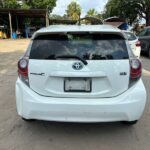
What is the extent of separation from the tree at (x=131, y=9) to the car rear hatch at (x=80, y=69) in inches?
1618

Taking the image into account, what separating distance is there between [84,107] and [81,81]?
340 mm

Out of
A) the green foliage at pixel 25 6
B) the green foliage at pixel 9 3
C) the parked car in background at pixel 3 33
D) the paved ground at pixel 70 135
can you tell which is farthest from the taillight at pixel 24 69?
the green foliage at pixel 9 3

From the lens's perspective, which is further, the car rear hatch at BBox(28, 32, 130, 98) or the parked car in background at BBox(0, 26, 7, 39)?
the parked car in background at BBox(0, 26, 7, 39)

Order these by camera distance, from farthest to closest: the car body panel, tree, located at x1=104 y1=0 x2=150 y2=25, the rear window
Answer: tree, located at x1=104 y1=0 x2=150 y2=25
the car body panel
the rear window

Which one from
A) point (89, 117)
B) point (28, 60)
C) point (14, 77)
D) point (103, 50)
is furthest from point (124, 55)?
point (14, 77)

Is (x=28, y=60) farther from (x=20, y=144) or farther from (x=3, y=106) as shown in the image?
(x=3, y=106)

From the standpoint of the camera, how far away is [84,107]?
147 inches

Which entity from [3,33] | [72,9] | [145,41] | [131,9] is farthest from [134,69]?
[72,9]

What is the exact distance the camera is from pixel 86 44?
3.94m

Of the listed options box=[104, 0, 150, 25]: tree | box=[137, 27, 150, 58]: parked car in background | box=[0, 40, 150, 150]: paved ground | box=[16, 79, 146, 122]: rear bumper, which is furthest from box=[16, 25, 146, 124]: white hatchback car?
box=[104, 0, 150, 25]: tree

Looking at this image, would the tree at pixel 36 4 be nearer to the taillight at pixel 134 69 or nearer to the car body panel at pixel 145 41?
the car body panel at pixel 145 41

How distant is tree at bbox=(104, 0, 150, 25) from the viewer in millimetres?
43950

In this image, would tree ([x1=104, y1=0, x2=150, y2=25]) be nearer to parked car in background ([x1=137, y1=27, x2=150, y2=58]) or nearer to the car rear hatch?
parked car in background ([x1=137, y1=27, x2=150, y2=58])

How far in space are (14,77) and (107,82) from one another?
5.48 m
